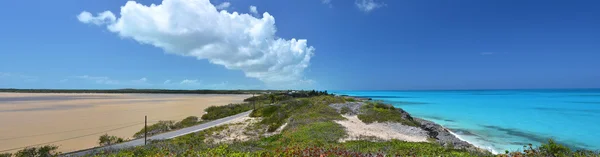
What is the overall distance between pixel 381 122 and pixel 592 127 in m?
26.7

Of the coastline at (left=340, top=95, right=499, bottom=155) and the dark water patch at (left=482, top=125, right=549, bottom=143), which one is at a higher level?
the coastline at (left=340, top=95, right=499, bottom=155)

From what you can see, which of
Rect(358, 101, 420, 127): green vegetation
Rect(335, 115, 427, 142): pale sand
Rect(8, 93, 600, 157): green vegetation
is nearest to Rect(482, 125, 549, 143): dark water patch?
Rect(358, 101, 420, 127): green vegetation

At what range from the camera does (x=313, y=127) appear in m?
22.0

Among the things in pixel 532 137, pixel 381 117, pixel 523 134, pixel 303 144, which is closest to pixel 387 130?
pixel 381 117

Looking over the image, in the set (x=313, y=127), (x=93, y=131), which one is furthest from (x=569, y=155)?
(x=93, y=131)

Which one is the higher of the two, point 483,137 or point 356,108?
point 356,108

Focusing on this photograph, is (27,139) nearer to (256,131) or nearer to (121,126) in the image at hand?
(121,126)

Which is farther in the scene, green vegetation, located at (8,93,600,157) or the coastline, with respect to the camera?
the coastline

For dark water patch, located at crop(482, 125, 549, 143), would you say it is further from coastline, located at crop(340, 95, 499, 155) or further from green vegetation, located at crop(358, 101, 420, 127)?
green vegetation, located at crop(358, 101, 420, 127)

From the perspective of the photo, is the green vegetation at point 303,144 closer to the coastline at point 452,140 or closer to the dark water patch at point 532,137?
the coastline at point 452,140

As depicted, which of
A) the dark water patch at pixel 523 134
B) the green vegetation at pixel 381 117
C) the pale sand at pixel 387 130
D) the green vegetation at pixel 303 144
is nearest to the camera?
the green vegetation at pixel 303 144

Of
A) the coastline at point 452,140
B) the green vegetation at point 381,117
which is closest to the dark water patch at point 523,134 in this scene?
the coastline at point 452,140

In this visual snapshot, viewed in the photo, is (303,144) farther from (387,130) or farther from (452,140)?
(452,140)

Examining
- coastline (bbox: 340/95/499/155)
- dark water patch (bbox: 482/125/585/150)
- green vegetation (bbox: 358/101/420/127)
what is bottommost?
dark water patch (bbox: 482/125/585/150)
